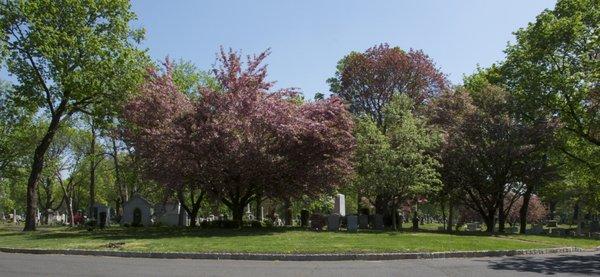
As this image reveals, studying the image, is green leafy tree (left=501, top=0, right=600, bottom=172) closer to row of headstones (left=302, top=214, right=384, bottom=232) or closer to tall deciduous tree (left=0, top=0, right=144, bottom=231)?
row of headstones (left=302, top=214, right=384, bottom=232)

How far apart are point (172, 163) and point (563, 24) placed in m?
22.4

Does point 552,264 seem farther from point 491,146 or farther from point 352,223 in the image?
point 491,146

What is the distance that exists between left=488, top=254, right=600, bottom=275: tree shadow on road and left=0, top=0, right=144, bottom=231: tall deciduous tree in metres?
23.9

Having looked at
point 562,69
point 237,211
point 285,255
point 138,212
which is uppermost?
point 562,69

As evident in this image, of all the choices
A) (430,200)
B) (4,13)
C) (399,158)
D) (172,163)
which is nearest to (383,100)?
(430,200)

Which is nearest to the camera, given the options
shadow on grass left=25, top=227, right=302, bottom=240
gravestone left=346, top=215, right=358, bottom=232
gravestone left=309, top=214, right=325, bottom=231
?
shadow on grass left=25, top=227, right=302, bottom=240

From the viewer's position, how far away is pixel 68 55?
101 feet

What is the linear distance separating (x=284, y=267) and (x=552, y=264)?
760 cm

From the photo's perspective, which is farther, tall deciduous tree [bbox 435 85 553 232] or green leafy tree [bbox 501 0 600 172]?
tall deciduous tree [bbox 435 85 553 232]

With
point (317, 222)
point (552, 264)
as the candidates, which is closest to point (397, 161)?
point (317, 222)

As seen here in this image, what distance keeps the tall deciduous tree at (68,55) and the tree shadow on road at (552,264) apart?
78.3 ft

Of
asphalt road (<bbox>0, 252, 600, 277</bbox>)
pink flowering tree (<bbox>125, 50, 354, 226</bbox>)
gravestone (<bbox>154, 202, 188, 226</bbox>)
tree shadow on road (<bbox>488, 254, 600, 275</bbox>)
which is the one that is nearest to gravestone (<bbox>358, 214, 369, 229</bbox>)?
pink flowering tree (<bbox>125, 50, 354, 226</bbox>)

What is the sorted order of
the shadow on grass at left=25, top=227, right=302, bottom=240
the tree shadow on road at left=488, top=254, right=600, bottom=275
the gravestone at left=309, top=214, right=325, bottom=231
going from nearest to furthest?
the tree shadow on road at left=488, top=254, right=600, bottom=275
the shadow on grass at left=25, top=227, right=302, bottom=240
the gravestone at left=309, top=214, right=325, bottom=231

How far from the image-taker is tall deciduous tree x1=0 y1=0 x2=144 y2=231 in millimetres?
30266
